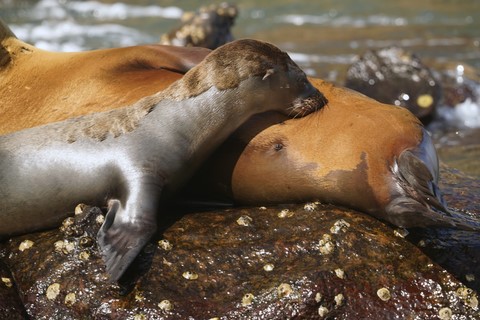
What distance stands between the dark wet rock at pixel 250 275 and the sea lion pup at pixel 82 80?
3.25 feet

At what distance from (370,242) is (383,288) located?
0.93 ft

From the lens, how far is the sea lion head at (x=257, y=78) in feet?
14.8

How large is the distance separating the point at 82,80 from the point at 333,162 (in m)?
1.74

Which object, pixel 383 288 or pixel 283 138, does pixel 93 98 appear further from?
pixel 383 288

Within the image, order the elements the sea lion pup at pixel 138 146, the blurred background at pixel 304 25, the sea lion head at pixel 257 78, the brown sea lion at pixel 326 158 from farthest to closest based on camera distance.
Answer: the blurred background at pixel 304 25 → the sea lion head at pixel 257 78 → the brown sea lion at pixel 326 158 → the sea lion pup at pixel 138 146

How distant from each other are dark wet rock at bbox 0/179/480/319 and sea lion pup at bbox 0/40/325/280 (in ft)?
0.48

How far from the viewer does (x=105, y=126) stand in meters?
4.43

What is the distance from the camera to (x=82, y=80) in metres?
5.09

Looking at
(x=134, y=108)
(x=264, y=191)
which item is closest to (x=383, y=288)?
(x=264, y=191)

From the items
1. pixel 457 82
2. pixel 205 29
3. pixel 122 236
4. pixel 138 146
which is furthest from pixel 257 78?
pixel 457 82

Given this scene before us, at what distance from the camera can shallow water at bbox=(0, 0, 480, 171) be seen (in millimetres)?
15500

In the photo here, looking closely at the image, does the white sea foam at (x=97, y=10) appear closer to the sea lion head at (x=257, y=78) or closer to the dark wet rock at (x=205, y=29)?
the dark wet rock at (x=205, y=29)

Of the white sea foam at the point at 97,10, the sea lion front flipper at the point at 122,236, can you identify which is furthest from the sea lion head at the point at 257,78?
the white sea foam at the point at 97,10

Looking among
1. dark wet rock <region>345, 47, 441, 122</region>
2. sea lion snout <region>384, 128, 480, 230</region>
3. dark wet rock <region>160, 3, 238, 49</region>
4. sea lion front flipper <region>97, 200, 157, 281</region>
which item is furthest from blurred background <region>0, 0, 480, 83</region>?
sea lion front flipper <region>97, 200, 157, 281</region>
